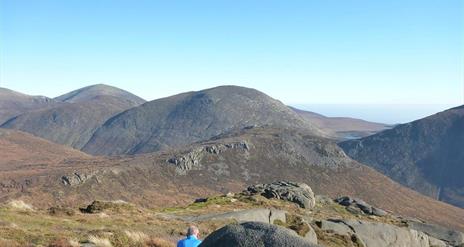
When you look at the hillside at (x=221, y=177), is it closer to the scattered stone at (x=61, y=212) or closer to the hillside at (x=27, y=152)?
the hillside at (x=27, y=152)

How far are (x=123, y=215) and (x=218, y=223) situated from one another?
690cm

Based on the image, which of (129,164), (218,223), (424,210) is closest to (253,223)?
(218,223)

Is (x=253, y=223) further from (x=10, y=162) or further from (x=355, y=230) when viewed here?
(x=10, y=162)

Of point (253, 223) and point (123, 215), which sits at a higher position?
point (253, 223)

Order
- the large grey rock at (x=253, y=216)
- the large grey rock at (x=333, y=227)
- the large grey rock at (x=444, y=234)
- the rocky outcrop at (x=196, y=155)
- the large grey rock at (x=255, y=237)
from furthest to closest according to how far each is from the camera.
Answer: the rocky outcrop at (x=196, y=155) < the large grey rock at (x=444, y=234) < the large grey rock at (x=253, y=216) < the large grey rock at (x=333, y=227) < the large grey rock at (x=255, y=237)

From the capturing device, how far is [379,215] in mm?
66875

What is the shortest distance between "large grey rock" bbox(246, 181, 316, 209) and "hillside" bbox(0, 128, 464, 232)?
3527cm

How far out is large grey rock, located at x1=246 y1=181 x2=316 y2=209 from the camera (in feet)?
211

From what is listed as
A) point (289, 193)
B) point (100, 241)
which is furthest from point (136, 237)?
point (289, 193)

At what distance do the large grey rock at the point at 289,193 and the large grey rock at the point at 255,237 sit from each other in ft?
168

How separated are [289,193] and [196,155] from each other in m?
65.2

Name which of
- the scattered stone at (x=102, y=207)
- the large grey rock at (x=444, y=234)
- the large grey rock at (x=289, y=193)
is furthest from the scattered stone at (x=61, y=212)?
the large grey rock at (x=444, y=234)

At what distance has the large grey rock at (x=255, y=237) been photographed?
12508 mm

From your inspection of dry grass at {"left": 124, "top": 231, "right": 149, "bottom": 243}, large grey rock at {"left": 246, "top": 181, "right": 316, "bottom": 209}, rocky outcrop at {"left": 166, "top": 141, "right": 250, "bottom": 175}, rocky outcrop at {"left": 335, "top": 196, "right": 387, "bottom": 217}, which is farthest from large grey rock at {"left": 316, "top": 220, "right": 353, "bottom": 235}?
rocky outcrop at {"left": 166, "top": 141, "right": 250, "bottom": 175}
